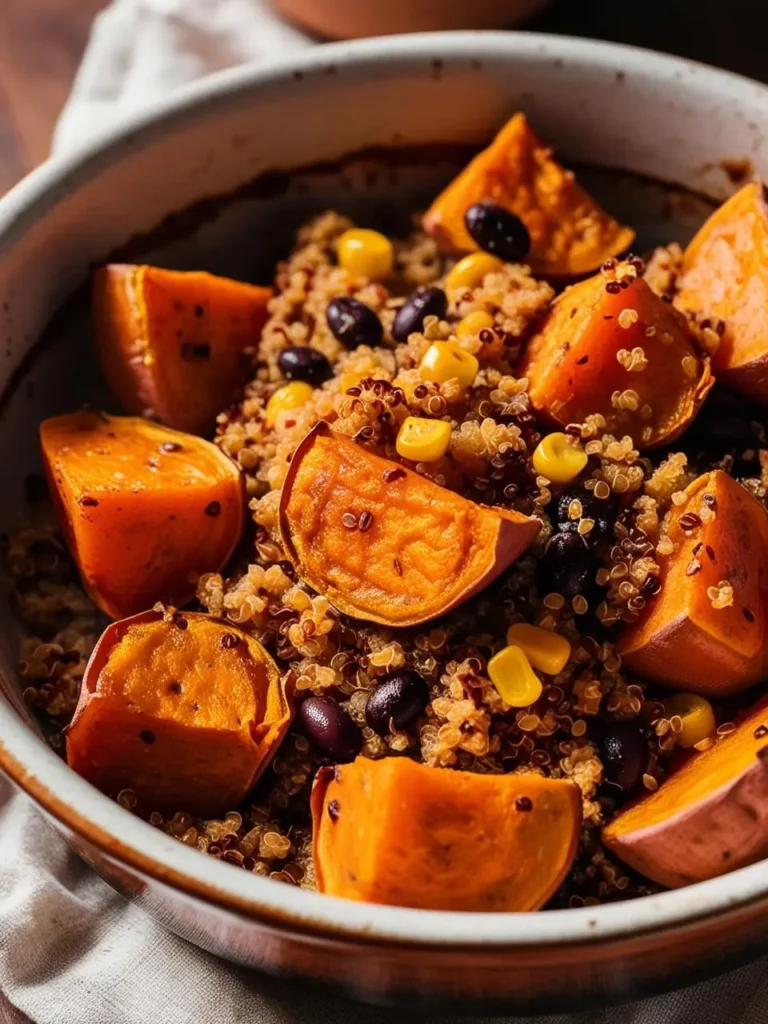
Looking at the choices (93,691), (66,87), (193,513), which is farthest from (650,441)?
(66,87)

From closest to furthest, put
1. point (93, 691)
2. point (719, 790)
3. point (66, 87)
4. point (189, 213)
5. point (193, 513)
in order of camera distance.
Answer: point (719, 790), point (93, 691), point (193, 513), point (189, 213), point (66, 87)

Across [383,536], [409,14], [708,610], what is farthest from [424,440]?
[409,14]

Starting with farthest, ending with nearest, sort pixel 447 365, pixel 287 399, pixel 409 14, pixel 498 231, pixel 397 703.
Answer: pixel 409 14, pixel 498 231, pixel 287 399, pixel 447 365, pixel 397 703

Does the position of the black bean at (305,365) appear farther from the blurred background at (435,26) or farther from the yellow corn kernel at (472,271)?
the blurred background at (435,26)

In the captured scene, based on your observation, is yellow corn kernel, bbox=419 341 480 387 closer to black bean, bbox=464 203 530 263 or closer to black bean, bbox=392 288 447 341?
black bean, bbox=392 288 447 341

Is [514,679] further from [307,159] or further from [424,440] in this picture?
[307,159]

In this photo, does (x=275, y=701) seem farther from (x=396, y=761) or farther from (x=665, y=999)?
(x=665, y=999)
